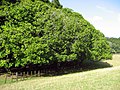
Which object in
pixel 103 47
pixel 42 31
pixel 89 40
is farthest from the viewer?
pixel 103 47

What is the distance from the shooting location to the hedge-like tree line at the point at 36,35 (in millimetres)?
34188

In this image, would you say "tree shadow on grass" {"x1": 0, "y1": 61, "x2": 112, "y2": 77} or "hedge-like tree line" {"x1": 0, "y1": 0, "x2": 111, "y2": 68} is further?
"tree shadow on grass" {"x1": 0, "y1": 61, "x2": 112, "y2": 77}

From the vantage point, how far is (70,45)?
133 ft

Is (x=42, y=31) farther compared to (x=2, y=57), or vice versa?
(x=42, y=31)

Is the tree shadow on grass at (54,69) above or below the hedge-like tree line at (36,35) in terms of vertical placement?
below

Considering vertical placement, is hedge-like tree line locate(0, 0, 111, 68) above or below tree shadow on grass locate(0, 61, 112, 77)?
above

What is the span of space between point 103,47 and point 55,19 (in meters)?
15.4

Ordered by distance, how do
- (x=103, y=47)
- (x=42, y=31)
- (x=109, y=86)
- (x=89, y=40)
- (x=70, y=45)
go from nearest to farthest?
(x=109, y=86) < (x=42, y=31) < (x=70, y=45) < (x=89, y=40) < (x=103, y=47)

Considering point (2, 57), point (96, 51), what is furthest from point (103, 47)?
point (2, 57)

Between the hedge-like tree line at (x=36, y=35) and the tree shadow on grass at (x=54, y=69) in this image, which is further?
the tree shadow on grass at (x=54, y=69)

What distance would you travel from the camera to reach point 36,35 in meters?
37.0

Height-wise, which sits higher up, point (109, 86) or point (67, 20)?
point (67, 20)

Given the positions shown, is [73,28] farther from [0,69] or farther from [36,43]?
[0,69]

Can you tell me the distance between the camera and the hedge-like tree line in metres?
34.2
